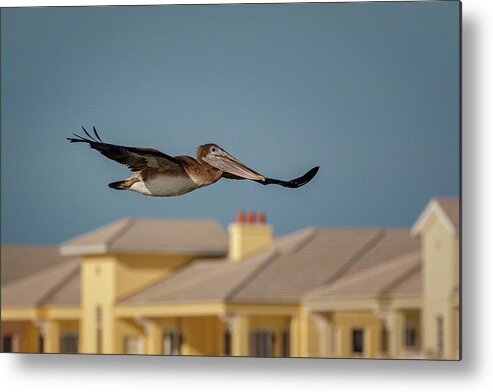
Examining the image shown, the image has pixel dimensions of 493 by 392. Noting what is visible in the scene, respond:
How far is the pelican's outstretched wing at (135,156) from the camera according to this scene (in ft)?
41.5

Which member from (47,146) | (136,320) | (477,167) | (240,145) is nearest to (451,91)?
(477,167)

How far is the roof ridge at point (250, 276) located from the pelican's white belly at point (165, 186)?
3.93 m

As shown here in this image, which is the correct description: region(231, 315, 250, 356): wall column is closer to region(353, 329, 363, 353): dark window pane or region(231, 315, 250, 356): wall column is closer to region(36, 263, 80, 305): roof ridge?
region(353, 329, 363, 353): dark window pane

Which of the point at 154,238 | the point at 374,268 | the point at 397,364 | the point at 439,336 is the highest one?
the point at 154,238

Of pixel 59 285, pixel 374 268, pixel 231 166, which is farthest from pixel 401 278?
pixel 59 285

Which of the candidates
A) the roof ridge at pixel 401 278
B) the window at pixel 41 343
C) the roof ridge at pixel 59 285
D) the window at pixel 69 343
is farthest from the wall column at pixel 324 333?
the roof ridge at pixel 59 285

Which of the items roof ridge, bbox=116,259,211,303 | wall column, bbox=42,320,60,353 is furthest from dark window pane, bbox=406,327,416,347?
roof ridge, bbox=116,259,211,303

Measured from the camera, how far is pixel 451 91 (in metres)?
13.4

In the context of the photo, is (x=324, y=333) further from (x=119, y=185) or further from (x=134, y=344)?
(x=119, y=185)

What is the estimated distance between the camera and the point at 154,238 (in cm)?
1698

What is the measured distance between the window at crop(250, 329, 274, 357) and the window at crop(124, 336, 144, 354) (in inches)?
29.1

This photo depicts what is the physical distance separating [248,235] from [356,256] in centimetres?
76

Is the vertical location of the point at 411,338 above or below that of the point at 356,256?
below

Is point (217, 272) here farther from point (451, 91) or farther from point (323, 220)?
point (451, 91)
